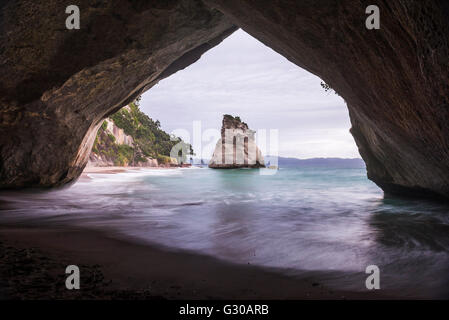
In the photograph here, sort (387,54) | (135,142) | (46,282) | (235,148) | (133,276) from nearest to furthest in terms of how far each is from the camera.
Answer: (46,282) < (133,276) < (387,54) < (235,148) < (135,142)

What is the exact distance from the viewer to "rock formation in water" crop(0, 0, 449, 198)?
11.5ft

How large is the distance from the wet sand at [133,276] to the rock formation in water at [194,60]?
8.83 ft

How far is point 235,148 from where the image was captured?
53.7 m

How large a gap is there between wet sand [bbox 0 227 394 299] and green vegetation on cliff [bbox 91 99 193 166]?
43.6 meters

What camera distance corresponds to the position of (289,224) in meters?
6.71

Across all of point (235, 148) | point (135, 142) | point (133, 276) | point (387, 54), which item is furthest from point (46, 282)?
point (135, 142)

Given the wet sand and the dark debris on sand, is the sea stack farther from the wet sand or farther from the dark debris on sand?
the dark debris on sand

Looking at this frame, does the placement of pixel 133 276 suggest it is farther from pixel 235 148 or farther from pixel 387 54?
pixel 235 148

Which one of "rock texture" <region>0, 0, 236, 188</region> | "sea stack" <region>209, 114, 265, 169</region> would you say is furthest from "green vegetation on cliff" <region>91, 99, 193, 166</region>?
"rock texture" <region>0, 0, 236, 188</region>

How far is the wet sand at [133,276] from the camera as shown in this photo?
2455 mm

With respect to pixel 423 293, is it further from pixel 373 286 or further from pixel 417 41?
pixel 417 41

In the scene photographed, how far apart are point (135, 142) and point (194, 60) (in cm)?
5016

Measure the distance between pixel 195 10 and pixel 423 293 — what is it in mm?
7378
